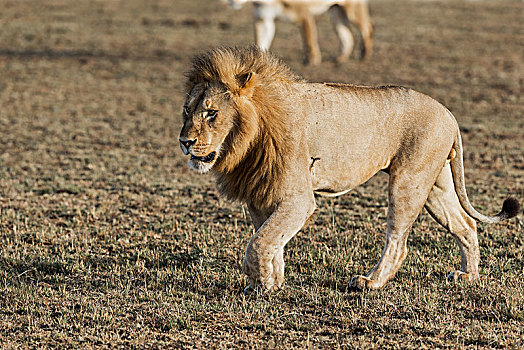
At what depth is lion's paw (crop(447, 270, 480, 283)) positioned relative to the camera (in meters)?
5.97

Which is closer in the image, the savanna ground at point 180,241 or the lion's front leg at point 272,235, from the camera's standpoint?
the savanna ground at point 180,241

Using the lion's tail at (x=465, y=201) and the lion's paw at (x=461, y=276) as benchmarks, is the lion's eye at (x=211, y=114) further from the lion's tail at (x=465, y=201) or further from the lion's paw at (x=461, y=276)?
the lion's paw at (x=461, y=276)

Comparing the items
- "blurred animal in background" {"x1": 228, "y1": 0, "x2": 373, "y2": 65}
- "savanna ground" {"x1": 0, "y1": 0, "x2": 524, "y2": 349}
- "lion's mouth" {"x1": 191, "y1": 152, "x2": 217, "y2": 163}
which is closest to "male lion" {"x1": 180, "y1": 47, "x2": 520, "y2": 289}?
"lion's mouth" {"x1": 191, "y1": 152, "x2": 217, "y2": 163}

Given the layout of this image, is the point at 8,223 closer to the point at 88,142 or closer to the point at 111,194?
the point at 111,194

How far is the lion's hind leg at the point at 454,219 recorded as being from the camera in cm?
607

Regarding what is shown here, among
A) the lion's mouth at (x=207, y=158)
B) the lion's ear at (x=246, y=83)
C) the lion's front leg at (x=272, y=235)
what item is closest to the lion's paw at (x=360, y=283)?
the lion's front leg at (x=272, y=235)

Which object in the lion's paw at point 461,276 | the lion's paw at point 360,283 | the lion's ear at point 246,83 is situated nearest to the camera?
the lion's ear at point 246,83

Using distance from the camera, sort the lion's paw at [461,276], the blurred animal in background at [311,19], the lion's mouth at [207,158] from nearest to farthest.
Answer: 1. the lion's mouth at [207,158]
2. the lion's paw at [461,276]
3. the blurred animal in background at [311,19]

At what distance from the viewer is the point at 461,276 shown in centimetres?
600

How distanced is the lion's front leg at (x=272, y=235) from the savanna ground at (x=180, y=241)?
26cm

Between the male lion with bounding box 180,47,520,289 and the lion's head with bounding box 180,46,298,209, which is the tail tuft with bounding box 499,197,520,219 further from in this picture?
the lion's head with bounding box 180,46,298,209

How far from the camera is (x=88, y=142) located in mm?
12461

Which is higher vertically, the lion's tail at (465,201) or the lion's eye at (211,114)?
the lion's eye at (211,114)

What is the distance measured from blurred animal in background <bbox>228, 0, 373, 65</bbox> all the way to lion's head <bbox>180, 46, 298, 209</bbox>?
12.4 meters
